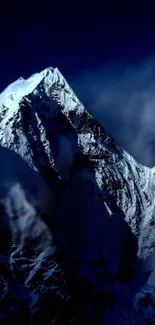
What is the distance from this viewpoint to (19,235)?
283 feet

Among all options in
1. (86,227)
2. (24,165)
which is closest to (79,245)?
(86,227)

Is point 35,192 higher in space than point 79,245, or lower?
higher

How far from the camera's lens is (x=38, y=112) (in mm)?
107625

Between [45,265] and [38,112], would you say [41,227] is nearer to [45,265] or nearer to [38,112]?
[45,265]

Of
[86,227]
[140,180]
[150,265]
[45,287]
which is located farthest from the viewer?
[140,180]

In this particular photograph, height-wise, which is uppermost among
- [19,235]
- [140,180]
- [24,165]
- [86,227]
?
[140,180]

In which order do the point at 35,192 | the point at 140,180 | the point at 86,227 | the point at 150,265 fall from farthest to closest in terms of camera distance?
the point at 140,180 < the point at 150,265 < the point at 86,227 < the point at 35,192

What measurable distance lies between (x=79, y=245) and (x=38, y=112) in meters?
37.8

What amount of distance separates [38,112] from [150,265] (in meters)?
52.4

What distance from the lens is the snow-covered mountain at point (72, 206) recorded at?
282 ft

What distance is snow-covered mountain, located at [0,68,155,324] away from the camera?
86.0m

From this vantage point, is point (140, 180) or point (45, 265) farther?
point (140, 180)

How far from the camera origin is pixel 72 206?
102188 millimetres

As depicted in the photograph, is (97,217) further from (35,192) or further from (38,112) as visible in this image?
(38,112)
